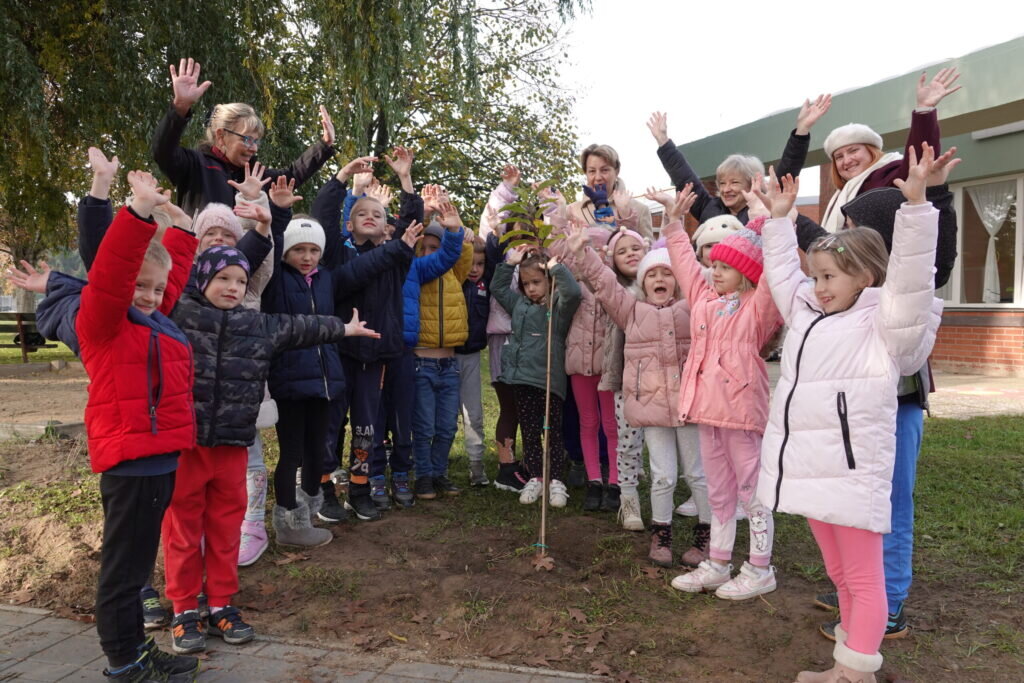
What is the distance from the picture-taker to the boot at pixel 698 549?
425cm

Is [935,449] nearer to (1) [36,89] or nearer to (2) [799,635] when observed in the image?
(2) [799,635]

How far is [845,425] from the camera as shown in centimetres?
287

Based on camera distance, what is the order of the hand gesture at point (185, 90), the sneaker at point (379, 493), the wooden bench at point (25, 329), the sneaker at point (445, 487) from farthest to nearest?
the wooden bench at point (25, 329) < the sneaker at point (445, 487) < the sneaker at point (379, 493) < the hand gesture at point (185, 90)

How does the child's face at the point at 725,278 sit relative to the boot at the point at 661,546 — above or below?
above

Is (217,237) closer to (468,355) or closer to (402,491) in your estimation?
(402,491)

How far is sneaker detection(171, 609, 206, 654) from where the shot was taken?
3.28 metres

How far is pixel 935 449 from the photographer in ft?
23.5

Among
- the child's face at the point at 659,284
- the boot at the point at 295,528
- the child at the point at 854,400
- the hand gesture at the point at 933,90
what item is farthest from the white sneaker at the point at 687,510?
the hand gesture at the point at 933,90

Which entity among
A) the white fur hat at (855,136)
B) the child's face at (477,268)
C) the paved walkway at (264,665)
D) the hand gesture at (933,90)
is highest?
the hand gesture at (933,90)

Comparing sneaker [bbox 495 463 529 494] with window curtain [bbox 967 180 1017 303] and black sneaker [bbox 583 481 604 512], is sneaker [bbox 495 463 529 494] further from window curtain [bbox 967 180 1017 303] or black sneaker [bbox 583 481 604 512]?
window curtain [bbox 967 180 1017 303]

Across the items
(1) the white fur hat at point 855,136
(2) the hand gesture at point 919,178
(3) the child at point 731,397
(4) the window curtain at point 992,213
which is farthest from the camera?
(4) the window curtain at point 992,213

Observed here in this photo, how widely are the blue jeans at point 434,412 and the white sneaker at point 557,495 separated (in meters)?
0.82

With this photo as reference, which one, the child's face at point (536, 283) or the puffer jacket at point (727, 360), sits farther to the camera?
the child's face at point (536, 283)

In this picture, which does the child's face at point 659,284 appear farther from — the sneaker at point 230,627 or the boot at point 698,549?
the sneaker at point 230,627
